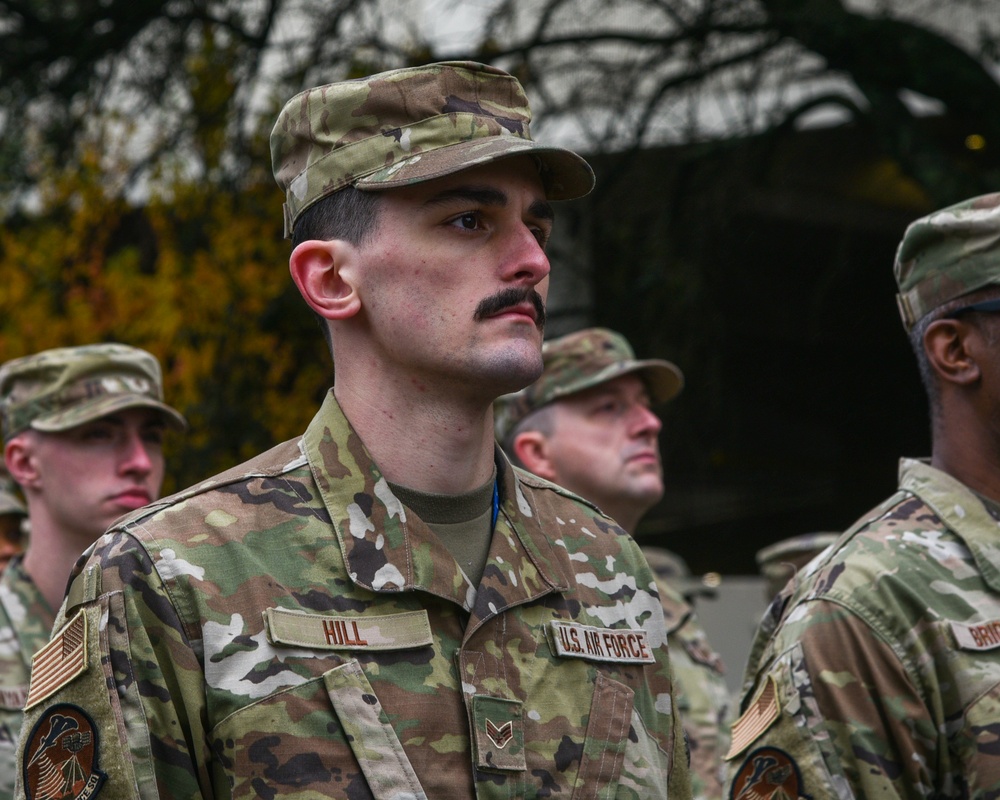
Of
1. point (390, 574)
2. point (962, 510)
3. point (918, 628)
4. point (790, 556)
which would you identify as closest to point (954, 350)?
point (962, 510)

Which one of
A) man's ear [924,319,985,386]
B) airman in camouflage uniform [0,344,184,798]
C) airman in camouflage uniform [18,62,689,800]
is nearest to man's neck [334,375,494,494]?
airman in camouflage uniform [18,62,689,800]

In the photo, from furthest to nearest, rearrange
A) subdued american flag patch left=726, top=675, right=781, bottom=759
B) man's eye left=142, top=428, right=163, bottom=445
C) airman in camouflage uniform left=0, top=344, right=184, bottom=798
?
man's eye left=142, top=428, right=163, bottom=445, airman in camouflage uniform left=0, top=344, right=184, bottom=798, subdued american flag patch left=726, top=675, right=781, bottom=759

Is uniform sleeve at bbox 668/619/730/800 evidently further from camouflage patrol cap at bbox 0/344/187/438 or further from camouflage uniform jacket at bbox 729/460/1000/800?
camouflage patrol cap at bbox 0/344/187/438

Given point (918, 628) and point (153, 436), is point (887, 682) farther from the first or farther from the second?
point (153, 436)

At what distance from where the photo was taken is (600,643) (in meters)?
2.66

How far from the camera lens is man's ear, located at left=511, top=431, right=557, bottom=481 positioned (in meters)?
5.77

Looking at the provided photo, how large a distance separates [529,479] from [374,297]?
0.59m

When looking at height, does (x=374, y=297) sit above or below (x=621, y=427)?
above

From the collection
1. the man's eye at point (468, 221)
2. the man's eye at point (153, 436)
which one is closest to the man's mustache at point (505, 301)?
the man's eye at point (468, 221)

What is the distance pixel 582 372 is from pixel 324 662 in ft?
11.9

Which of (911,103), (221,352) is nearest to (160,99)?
(221,352)

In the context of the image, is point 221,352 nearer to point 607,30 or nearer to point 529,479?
point 607,30

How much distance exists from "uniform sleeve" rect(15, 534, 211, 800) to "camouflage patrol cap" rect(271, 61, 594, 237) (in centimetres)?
79

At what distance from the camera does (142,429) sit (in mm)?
5383
